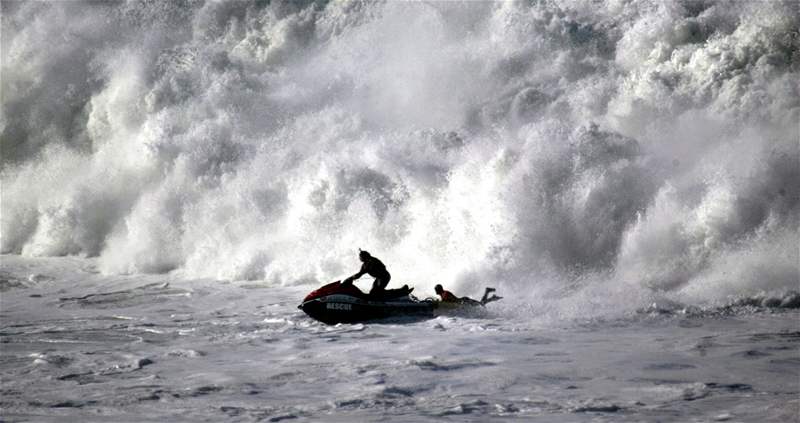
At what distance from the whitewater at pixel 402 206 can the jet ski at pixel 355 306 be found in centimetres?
27

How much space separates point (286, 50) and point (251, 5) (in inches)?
85.3

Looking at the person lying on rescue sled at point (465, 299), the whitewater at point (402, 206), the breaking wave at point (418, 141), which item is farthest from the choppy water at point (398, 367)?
the breaking wave at point (418, 141)

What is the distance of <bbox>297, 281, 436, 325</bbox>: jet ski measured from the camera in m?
16.6

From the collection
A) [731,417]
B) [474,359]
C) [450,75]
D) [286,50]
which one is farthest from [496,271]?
[286,50]

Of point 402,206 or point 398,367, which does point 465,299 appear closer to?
point 398,367

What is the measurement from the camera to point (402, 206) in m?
21.5

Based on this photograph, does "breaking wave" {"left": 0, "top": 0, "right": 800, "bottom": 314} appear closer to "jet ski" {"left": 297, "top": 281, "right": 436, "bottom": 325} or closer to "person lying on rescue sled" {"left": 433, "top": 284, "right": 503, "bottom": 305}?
"person lying on rescue sled" {"left": 433, "top": 284, "right": 503, "bottom": 305}

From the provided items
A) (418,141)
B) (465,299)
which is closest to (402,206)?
(418,141)

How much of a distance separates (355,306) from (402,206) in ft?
16.9

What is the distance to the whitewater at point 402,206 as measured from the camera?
41.9 ft

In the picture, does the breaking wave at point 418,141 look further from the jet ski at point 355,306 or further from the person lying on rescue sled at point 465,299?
the jet ski at point 355,306

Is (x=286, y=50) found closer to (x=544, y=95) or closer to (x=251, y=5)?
(x=251, y=5)

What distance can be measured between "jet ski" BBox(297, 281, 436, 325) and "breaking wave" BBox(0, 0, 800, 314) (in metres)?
2.11

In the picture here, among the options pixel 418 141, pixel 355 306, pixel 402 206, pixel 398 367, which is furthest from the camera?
pixel 418 141
